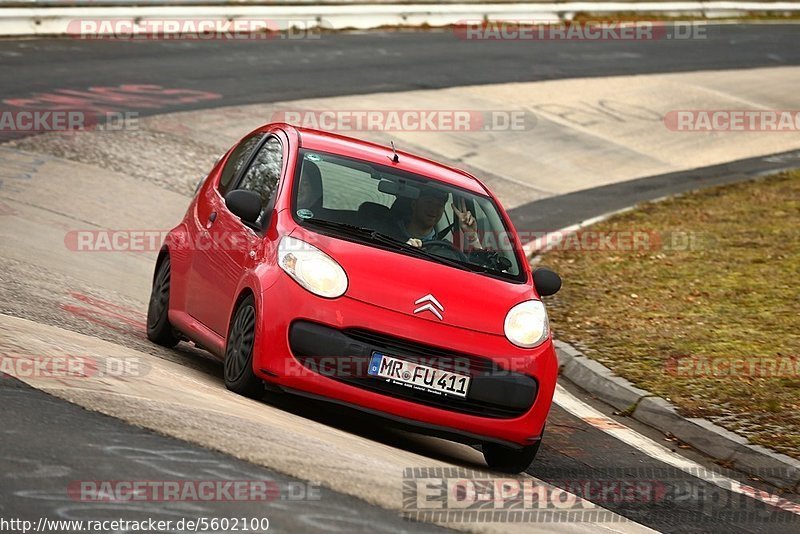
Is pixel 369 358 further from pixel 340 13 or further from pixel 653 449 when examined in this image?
pixel 340 13

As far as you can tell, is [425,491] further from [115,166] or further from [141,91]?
[141,91]

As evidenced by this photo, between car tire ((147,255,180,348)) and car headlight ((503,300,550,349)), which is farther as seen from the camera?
car tire ((147,255,180,348))

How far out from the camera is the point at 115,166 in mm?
16328

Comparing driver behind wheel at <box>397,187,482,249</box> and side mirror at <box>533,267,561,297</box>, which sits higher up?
driver behind wheel at <box>397,187,482,249</box>

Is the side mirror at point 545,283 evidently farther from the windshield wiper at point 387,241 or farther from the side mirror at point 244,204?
→ the side mirror at point 244,204

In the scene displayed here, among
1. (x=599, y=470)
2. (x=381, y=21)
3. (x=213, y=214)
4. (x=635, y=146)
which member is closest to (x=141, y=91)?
(x=635, y=146)

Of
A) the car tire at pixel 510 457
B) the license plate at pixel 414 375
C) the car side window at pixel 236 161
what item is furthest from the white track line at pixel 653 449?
the car side window at pixel 236 161

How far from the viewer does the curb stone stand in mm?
8273

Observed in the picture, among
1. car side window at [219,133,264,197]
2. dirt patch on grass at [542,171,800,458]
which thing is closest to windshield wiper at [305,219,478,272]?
car side window at [219,133,264,197]

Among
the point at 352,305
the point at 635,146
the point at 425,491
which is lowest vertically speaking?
the point at 635,146

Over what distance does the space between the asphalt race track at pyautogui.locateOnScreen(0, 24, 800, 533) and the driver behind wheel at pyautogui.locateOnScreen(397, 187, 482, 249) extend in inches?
44.2

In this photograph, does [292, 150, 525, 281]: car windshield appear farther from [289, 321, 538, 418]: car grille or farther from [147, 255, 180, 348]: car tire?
[147, 255, 180, 348]: car tire

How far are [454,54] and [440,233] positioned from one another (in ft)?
62.6

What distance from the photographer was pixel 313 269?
24.1 feet
